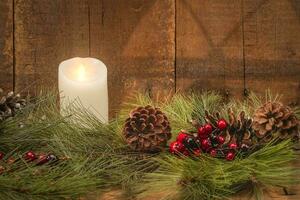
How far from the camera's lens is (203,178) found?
80 centimetres

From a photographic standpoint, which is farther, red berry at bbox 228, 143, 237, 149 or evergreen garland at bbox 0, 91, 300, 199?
red berry at bbox 228, 143, 237, 149

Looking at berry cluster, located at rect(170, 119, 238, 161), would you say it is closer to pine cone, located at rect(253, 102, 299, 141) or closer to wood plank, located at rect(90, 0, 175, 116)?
pine cone, located at rect(253, 102, 299, 141)

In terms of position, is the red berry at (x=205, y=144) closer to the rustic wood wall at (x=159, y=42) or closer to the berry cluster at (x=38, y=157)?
the berry cluster at (x=38, y=157)

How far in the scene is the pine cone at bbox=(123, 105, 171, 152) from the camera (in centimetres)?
92

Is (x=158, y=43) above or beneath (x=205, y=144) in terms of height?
above

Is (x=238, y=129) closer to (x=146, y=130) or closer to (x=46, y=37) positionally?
(x=146, y=130)

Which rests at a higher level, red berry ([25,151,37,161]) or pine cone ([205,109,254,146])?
pine cone ([205,109,254,146])

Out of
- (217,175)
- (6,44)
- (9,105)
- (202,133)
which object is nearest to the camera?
(217,175)

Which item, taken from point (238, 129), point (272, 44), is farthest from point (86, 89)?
point (272, 44)

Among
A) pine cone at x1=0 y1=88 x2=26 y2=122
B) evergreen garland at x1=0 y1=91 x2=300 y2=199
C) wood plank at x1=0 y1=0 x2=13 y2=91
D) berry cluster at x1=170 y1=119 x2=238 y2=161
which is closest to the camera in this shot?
evergreen garland at x1=0 y1=91 x2=300 y2=199

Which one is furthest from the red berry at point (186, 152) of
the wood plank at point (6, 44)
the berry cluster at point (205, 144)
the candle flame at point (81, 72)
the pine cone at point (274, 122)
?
the wood plank at point (6, 44)

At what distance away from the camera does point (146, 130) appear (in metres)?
0.93

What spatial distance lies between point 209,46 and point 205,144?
46 cm

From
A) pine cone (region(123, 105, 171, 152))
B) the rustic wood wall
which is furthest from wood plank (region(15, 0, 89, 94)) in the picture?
pine cone (region(123, 105, 171, 152))
